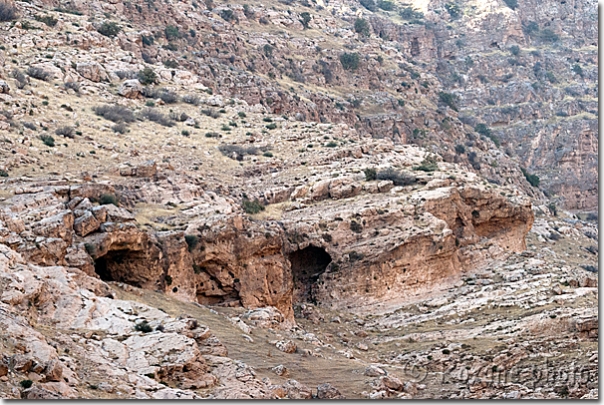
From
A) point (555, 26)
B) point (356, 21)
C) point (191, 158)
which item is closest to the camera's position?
point (191, 158)

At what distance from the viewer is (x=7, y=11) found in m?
48.2


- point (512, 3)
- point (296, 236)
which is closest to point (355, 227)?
point (296, 236)

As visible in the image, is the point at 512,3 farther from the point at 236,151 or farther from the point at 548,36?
the point at 236,151

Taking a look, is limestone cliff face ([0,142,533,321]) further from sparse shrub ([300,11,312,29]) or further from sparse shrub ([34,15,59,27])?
sparse shrub ([300,11,312,29])

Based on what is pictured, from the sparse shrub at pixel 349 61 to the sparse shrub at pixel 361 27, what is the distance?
14018mm

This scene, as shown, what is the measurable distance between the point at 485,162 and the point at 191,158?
36.5 meters

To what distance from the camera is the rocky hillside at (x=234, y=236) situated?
788 inches

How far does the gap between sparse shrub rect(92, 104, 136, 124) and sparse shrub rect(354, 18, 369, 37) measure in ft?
153

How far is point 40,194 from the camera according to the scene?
2597cm

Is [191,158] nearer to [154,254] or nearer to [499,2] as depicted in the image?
[154,254]

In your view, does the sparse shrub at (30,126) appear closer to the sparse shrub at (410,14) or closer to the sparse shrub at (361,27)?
the sparse shrub at (361,27)

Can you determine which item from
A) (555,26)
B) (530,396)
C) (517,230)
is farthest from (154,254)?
(555,26)

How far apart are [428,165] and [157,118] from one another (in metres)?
12.6

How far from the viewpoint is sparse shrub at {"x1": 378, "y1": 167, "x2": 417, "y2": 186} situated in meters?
38.4
